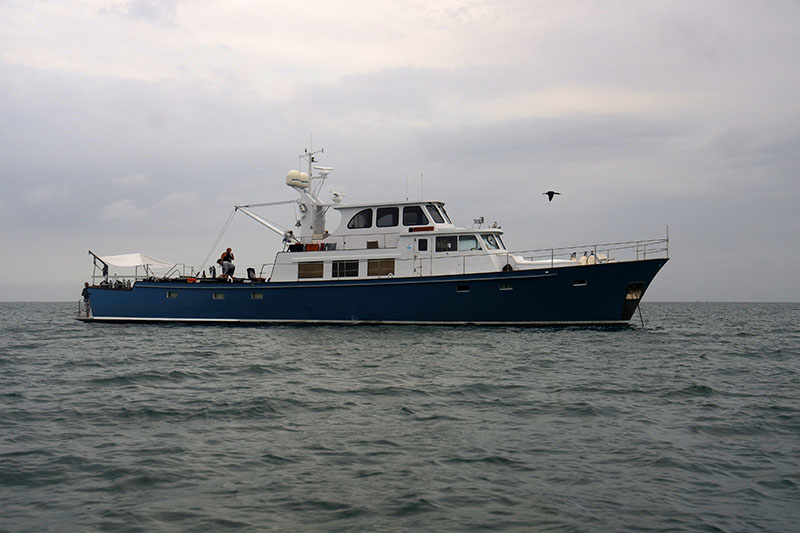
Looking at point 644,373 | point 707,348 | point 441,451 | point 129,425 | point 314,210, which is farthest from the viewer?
point 314,210

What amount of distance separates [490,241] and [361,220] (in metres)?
5.33

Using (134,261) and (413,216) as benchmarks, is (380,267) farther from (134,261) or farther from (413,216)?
(134,261)

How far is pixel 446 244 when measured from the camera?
25.0 m

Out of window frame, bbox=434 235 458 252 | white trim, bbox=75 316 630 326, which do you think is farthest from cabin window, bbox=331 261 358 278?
window frame, bbox=434 235 458 252

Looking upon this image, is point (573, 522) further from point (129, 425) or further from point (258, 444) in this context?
point (129, 425)

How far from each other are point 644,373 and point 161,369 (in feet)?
34.1

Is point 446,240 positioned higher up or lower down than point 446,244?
higher up

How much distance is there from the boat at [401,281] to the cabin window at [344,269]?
0.13ft

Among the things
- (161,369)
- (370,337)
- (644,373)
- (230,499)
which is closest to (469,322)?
(370,337)

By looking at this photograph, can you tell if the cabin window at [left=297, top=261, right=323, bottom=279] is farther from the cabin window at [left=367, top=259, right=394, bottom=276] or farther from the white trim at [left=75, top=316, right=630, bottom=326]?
the cabin window at [left=367, top=259, right=394, bottom=276]

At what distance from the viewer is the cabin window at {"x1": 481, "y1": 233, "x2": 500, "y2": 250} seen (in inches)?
976

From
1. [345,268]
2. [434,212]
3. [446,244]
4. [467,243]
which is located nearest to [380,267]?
[345,268]

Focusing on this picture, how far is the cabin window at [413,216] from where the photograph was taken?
83.2 ft

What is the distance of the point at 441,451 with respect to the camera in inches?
287
